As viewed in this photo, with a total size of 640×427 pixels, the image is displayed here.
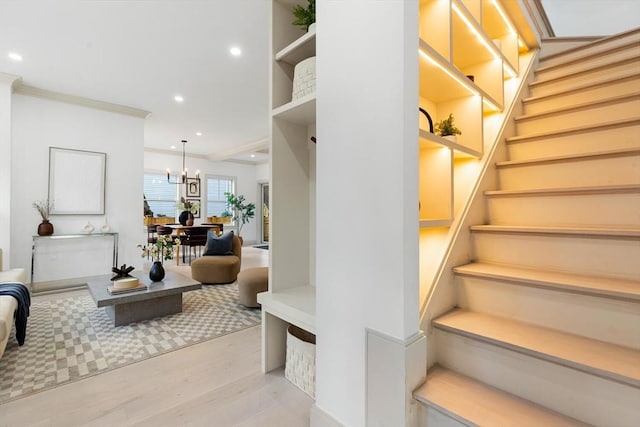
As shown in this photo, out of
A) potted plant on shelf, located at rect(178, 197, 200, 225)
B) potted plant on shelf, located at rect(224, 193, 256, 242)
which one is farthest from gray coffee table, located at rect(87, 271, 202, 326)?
potted plant on shelf, located at rect(224, 193, 256, 242)

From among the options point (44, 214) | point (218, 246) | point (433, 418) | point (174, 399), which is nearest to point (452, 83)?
point (433, 418)

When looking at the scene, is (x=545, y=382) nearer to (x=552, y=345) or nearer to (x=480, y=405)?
(x=552, y=345)

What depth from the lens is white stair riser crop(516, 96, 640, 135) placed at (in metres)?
1.73

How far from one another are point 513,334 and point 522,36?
2680 mm

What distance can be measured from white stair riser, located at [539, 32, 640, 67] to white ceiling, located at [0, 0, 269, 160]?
8.88 ft

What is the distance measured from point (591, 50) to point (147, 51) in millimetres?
4422

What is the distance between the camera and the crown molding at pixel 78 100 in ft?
12.8

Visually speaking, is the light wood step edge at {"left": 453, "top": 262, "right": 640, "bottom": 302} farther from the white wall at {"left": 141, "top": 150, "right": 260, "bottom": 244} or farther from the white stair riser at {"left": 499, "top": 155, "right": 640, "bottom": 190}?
the white wall at {"left": 141, "top": 150, "right": 260, "bottom": 244}

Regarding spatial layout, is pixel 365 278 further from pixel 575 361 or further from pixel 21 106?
pixel 21 106

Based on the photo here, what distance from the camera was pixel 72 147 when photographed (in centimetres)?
428

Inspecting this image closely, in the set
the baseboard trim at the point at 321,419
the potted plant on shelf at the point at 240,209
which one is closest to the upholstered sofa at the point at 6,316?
the baseboard trim at the point at 321,419

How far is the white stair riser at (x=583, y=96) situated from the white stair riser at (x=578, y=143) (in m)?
0.43

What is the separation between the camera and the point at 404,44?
105 cm

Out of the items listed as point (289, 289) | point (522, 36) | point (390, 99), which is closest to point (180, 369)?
point (289, 289)
